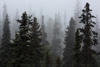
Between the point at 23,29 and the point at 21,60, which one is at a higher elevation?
the point at 23,29

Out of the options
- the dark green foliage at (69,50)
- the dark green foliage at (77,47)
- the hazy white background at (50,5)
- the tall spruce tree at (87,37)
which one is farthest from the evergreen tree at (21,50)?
the hazy white background at (50,5)

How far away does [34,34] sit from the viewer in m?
27.3

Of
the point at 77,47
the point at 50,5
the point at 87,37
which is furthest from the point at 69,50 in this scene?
the point at 50,5

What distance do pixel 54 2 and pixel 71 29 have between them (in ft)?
477

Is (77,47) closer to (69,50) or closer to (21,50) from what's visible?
(21,50)

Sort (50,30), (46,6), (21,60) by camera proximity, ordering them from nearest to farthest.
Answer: (21,60) < (50,30) < (46,6)

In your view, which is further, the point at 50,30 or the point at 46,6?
the point at 46,6

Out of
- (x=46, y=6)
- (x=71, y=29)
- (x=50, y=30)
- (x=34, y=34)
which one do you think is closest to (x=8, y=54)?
(x=34, y=34)

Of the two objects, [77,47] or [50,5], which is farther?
[50,5]

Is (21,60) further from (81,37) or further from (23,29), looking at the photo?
(81,37)

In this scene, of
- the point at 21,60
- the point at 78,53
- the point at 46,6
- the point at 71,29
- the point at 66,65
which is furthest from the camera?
the point at 46,6

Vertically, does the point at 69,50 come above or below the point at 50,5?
below

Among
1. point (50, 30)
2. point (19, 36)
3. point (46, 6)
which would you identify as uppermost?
point (46, 6)

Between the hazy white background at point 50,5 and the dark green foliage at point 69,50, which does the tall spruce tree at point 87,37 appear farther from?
the hazy white background at point 50,5
